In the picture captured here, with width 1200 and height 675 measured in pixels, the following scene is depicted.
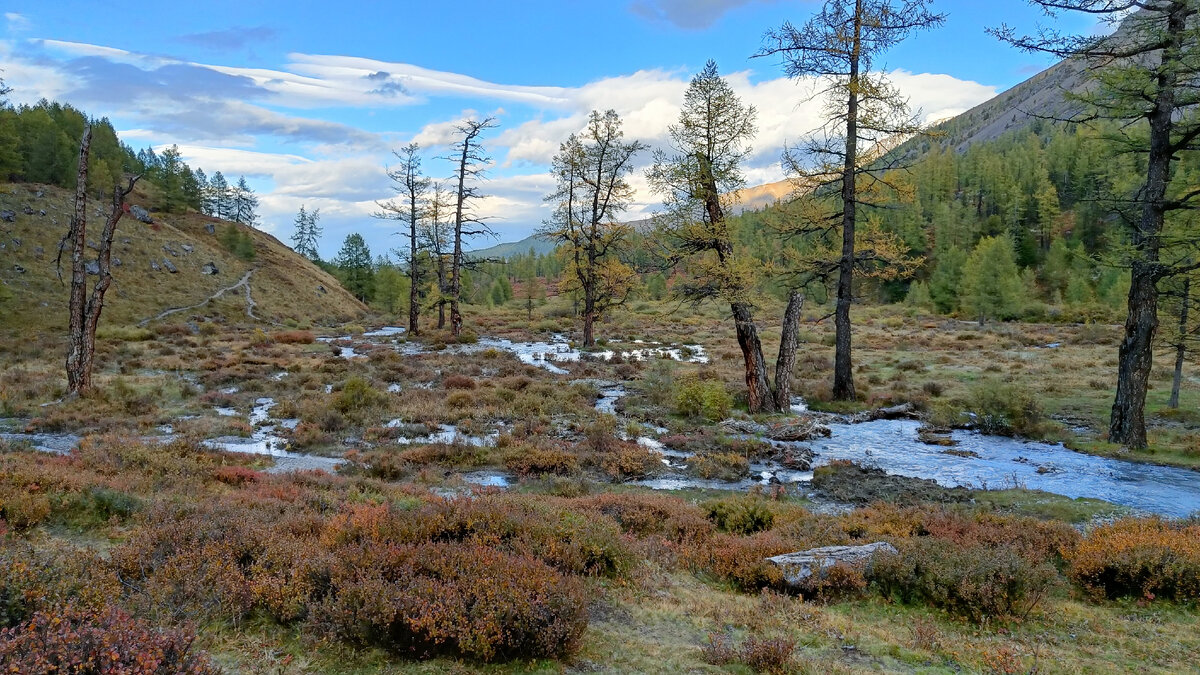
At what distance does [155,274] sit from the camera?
53.4m

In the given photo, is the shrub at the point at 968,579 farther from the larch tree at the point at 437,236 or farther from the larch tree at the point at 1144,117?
the larch tree at the point at 437,236

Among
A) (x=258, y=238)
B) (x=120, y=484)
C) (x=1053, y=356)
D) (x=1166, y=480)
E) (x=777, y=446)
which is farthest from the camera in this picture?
(x=258, y=238)

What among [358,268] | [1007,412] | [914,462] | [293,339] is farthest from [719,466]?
[358,268]

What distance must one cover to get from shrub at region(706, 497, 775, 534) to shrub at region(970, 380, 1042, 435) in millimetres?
11094

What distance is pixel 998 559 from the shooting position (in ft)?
21.7

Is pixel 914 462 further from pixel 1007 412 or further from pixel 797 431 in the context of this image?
pixel 1007 412

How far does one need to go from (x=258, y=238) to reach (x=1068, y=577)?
89198 millimetres

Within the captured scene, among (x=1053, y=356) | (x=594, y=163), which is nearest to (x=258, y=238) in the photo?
(x=594, y=163)

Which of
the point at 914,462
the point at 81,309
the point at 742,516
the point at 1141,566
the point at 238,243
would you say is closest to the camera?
the point at 1141,566

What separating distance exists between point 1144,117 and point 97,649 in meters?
19.6

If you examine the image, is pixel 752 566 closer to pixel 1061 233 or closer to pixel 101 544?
pixel 101 544

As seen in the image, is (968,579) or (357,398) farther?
(357,398)

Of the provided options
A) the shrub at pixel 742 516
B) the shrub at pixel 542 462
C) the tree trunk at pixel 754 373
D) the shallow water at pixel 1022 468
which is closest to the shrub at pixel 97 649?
the shrub at pixel 742 516

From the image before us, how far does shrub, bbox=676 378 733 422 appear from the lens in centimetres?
1853
